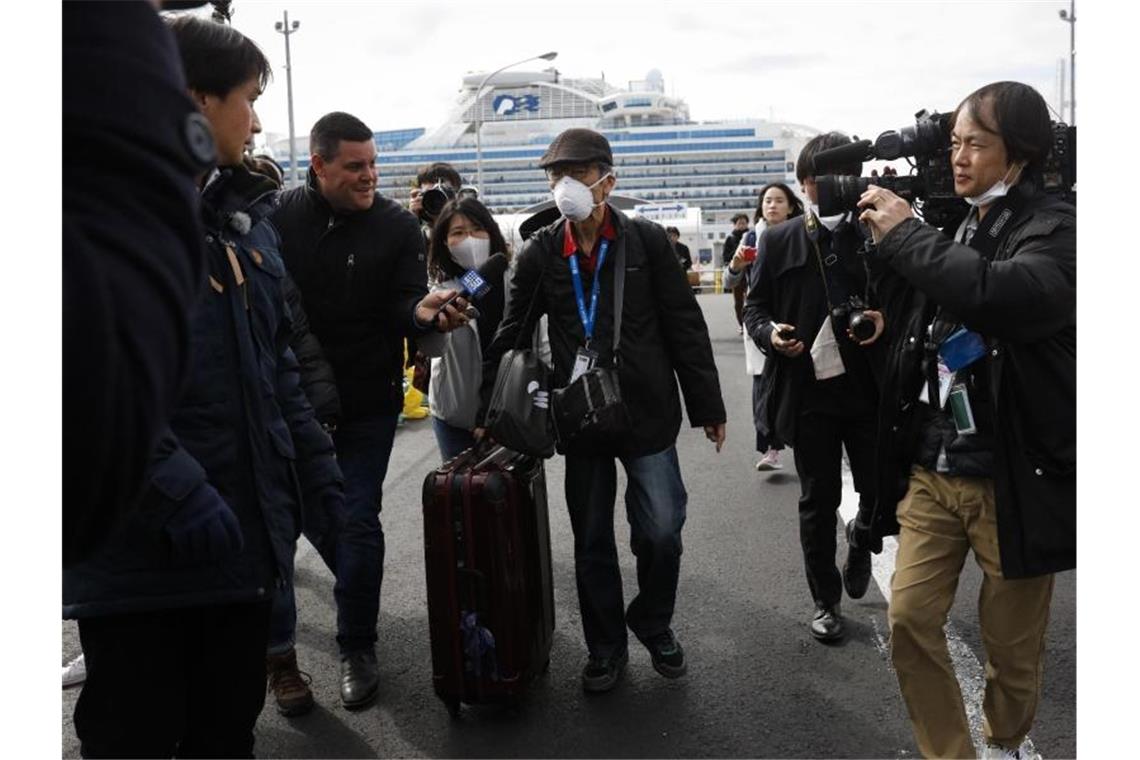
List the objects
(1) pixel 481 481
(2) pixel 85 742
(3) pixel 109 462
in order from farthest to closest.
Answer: (1) pixel 481 481, (2) pixel 85 742, (3) pixel 109 462

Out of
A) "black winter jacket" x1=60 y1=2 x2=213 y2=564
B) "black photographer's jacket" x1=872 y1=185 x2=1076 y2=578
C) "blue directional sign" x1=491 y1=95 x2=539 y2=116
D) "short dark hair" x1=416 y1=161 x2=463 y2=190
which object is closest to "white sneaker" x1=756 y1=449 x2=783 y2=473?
"short dark hair" x1=416 y1=161 x2=463 y2=190

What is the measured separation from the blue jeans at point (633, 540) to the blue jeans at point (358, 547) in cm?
71

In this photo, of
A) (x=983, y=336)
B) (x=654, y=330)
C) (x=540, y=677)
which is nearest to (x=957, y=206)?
(x=983, y=336)

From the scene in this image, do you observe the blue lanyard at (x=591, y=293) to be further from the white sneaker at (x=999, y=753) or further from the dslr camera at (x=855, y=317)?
the white sneaker at (x=999, y=753)

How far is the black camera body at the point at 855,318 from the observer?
356 cm

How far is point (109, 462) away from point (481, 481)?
2368 millimetres

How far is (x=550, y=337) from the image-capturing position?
3.63 m

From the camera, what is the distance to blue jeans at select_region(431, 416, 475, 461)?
4148mm

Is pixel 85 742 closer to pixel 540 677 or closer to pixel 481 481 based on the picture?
pixel 481 481

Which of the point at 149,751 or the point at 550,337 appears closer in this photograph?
the point at 149,751

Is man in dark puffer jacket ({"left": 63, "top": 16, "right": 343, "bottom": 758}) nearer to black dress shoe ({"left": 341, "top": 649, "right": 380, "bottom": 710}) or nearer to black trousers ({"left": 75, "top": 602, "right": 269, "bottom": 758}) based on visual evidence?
black trousers ({"left": 75, "top": 602, "right": 269, "bottom": 758})

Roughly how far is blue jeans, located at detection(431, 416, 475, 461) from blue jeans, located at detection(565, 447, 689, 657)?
0.72 m

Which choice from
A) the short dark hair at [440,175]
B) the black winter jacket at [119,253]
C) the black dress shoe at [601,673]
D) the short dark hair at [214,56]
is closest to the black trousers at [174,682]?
the short dark hair at [214,56]

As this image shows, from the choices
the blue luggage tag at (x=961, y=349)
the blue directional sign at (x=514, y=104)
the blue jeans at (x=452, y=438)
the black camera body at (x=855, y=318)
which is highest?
the blue directional sign at (x=514, y=104)
